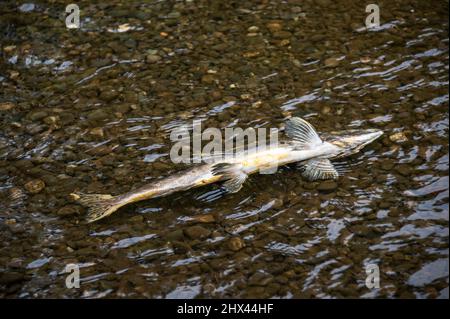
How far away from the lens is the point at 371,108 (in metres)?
7.29

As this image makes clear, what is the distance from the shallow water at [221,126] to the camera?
5.52 metres

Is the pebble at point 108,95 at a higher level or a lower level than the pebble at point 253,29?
lower

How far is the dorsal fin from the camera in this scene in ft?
21.5

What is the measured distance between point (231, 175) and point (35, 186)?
7.54 ft

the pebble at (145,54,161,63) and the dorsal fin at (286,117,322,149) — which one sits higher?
the pebble at (145,54,161,63)

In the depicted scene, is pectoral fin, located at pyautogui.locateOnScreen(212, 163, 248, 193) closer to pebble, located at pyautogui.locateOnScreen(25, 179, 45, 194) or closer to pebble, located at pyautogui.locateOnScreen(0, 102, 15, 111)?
pebble, located at pyautogui.locateOnScreen(25, 179, 45, 194)

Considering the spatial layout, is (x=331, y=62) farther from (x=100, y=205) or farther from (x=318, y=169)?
(x=100, y=205)

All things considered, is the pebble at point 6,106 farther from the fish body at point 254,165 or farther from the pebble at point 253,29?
the pebble at point 253,29

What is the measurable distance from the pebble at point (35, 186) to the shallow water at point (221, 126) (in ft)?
0.10

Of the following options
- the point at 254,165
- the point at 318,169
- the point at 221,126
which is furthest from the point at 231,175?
the point at 221,126

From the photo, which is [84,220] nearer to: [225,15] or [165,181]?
[165,181]

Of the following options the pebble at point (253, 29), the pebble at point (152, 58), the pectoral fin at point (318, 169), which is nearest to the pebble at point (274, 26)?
the pebble at point (253, 29)

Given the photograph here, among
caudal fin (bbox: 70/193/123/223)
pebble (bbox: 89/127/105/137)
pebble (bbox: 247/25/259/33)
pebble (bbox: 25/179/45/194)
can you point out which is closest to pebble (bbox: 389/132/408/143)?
pebble (bbox: 247/25/259/33)
